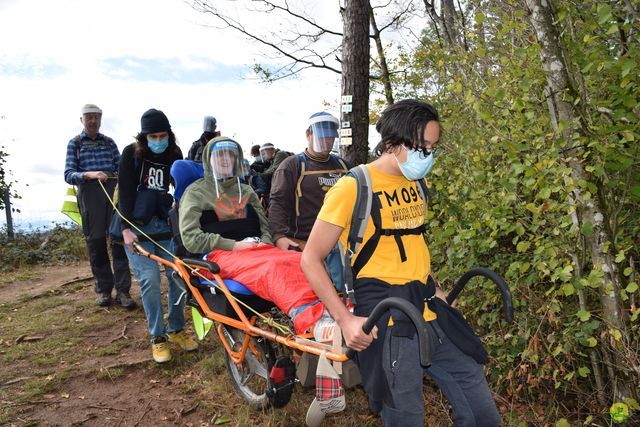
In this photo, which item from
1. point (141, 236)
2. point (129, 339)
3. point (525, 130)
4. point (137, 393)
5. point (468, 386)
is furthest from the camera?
point (129, 339)

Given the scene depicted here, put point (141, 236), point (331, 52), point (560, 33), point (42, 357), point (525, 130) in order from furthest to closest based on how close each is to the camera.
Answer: point (331, 52) < point (42, 357) < point (141, 236) < point (525, 130) < point (560, 33)

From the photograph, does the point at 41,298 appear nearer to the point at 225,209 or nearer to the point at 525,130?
the point at 225,209

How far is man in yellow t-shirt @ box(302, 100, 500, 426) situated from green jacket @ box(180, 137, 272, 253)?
1809mm

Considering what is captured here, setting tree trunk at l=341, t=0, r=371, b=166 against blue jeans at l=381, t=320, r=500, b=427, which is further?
tree trunk at l=341, t=0, r=371, b=166

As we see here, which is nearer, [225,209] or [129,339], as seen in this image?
[225,209]

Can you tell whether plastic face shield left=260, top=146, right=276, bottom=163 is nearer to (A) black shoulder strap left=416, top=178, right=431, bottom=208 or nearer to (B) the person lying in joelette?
(B) the person lying in joelette

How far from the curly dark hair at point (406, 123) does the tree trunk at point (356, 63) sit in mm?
4438

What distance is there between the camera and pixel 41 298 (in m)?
7.69

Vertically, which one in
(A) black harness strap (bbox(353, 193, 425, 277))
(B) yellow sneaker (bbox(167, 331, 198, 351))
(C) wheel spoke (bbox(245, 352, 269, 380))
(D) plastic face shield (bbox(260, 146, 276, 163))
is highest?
(D) plastic face shield (bbox(260, 146, 276, 163))

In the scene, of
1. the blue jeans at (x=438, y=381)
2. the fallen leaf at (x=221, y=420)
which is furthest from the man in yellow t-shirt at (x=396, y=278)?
the fallen leaf at (x=221, y=420)

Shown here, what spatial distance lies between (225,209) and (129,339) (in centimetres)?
256

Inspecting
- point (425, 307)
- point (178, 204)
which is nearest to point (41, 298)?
point (178, 204)

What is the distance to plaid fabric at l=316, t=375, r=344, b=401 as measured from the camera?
2.60m

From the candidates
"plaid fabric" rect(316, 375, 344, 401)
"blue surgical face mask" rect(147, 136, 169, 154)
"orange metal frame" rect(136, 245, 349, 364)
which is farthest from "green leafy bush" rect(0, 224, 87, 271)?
"plaid fabric" rect(316, 375, 344, 401)
